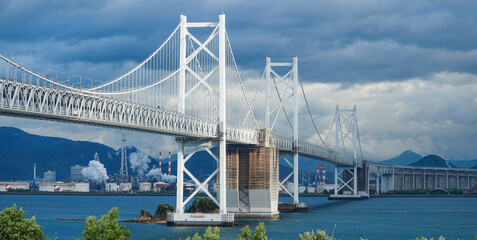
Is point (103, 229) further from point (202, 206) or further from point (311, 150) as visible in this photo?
point (311, 150)

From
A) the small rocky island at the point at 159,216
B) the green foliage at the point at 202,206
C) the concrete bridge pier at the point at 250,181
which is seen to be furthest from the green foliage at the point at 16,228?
the green foliage at the point at 202,206

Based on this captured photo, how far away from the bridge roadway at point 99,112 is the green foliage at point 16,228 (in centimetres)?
688

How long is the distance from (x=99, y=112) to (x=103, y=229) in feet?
47.9

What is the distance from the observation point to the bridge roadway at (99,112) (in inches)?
1561

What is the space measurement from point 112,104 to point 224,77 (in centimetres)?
1337

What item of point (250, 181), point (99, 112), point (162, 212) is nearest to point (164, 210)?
point (162, 212)

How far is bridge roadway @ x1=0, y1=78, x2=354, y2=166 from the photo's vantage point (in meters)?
39.7

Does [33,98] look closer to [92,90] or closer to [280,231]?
[92,90]

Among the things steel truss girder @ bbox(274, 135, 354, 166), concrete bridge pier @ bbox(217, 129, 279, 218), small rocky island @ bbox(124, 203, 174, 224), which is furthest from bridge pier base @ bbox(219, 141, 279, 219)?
steel truss girder @ bbox(274, 135, 354, 166)

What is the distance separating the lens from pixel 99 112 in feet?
154

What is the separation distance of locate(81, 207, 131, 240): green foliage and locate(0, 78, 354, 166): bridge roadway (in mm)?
8519

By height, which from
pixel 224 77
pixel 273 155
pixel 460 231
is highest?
pixel 224 77

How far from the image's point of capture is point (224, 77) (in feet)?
197

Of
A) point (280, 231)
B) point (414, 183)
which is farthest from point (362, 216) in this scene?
point (414, 183)
